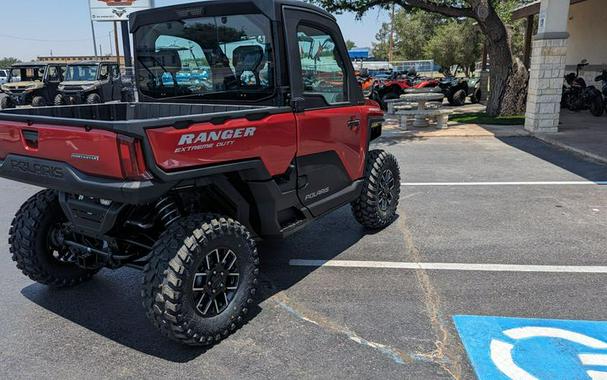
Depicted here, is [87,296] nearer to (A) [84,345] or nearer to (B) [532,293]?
(A) [84,345]

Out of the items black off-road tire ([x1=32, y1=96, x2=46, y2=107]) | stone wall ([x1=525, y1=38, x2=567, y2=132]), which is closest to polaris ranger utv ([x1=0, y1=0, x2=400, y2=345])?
stone wall ([x1=525, y1=38, x2=567, y2=132])

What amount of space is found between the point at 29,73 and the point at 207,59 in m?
21.7

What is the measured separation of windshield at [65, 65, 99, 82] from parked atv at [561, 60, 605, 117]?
56.9ft

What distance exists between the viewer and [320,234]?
5352 millimetres

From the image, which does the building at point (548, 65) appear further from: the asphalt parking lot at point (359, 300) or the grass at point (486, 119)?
the asphalt parking lot at point (359, 300)

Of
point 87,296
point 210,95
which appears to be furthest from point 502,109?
point 87,296

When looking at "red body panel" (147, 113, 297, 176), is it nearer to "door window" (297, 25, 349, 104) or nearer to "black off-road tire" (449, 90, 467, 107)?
"door window" (297, 25, 349, 104)

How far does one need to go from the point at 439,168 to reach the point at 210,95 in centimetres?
557

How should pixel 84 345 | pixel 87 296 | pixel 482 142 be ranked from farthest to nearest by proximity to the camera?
1. pixel 482 142
2. pixel 87 296
3. pixel 84 345

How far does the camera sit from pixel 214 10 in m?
3.83

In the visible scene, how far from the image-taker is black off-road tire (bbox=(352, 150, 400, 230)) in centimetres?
505

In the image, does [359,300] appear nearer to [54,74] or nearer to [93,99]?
[93,99]

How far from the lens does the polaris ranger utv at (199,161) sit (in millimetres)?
2867

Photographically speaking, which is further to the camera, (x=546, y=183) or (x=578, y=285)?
(x=546, y=183)
